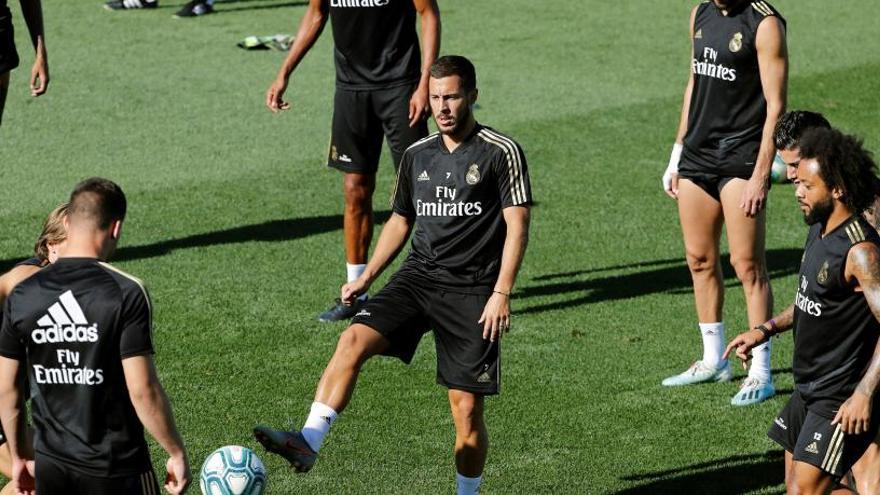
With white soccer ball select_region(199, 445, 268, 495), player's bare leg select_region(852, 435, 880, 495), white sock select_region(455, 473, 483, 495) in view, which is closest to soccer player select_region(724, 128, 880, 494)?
player's bare leg select_region(852, 435, 880, 495)

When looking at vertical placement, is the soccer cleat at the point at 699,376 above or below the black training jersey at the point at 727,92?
below

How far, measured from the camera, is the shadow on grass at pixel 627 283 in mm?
11219

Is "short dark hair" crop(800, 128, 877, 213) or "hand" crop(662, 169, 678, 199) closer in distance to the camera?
"short dark hair" crop(800, 128, 877, 213)

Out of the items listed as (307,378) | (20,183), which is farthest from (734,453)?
(20,183)

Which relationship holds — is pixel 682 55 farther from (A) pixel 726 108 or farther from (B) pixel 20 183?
(A) pixel 726 108

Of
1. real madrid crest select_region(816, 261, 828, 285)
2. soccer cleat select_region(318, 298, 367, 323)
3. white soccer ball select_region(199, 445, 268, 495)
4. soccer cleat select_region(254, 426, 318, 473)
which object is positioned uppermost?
real madrid crest select_region(816, 261, 828, 285)

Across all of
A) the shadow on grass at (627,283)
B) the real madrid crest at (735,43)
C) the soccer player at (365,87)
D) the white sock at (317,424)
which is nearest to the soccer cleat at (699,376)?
the shadow on grass at (627,283)

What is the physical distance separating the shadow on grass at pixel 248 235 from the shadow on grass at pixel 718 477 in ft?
17.1

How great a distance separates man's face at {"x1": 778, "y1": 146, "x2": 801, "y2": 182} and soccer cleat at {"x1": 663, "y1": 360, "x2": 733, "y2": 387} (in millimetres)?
2617

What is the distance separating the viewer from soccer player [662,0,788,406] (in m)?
8.87

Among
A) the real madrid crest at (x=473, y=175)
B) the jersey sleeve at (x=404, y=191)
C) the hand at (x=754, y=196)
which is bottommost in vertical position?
the hand at (x=754, y=196)

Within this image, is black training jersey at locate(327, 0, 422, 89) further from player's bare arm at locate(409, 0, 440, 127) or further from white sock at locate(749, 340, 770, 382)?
white sock at locate(749, 340, 770, 382)

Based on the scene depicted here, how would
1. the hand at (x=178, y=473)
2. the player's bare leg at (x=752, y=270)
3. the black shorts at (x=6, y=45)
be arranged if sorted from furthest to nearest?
the black shorts at (x=6, y=45)
the player's bare leg at (x=752, y=270)
the hand at (x=178, y=473)

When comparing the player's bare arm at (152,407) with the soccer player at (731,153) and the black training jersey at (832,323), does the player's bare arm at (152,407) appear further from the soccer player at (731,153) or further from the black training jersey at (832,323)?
the soccer player at (731,153)
